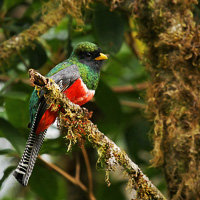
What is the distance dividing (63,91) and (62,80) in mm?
74

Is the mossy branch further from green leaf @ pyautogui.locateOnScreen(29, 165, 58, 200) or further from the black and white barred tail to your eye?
green leaf @ pyautogui.locateOnScreen(29, 165, 58, 200)

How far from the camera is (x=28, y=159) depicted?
9.04ft

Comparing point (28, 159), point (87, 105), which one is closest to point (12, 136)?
point (28, 159)

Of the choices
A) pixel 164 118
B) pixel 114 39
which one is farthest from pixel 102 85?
pixel 164 118

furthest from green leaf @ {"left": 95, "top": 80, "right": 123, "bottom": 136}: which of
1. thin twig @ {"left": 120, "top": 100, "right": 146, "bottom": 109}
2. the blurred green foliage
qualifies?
thin twig @ {"left": 120, "top": 100, "right": 146, "bottom": 109}

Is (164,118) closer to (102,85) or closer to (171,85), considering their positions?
(171,85)

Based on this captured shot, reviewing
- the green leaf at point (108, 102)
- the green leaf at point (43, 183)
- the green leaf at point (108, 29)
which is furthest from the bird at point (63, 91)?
the green leaf at point (43, 183)

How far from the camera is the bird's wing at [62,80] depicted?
2627 mm

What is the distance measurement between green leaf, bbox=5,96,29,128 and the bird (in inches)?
21.0

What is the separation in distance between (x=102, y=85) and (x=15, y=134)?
923 mm

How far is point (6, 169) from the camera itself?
3.54 m

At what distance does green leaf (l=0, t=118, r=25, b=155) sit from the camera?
9.87 feet

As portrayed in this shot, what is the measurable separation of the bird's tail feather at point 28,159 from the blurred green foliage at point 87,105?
18 cm

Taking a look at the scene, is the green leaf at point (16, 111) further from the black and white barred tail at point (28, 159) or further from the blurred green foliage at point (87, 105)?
the black and white barred tail at point (28, 159)
